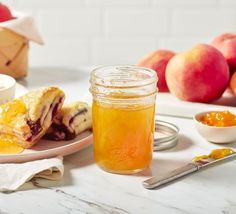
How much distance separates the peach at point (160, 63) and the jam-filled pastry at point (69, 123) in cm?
32

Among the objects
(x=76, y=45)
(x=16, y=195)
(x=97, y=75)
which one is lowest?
(x=76, y=45)

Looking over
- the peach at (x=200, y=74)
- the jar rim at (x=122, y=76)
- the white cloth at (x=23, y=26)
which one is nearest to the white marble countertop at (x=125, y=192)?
Result: the jar rim at (x=122, y=76)

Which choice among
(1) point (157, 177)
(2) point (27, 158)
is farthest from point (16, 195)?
(1) point (157, 177)

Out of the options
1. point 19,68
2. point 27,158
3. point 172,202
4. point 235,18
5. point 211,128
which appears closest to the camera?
point 172,202

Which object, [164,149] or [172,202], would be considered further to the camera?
[164,149]

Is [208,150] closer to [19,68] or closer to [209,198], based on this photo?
[209,198]

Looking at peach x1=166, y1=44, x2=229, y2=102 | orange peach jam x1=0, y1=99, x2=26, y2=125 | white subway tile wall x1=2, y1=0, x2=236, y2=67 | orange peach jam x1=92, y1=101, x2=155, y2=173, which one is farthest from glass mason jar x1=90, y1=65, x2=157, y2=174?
white subway tile wall x1=2, y1=0, x2=236, y2=67

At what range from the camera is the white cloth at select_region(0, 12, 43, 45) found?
4.57ft

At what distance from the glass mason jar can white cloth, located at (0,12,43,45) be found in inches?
19.7

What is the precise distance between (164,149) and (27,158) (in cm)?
23

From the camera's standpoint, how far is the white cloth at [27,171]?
887 millimetres

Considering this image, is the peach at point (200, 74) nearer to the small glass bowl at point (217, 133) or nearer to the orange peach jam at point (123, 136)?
the small glass bowl at point (217, 133)

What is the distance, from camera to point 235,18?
1.97 meters

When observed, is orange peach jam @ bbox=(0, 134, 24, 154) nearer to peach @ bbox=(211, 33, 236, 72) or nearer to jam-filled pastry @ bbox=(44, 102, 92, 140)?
jam-filled pastry @ bbox=(44, 102, 92, 140)
